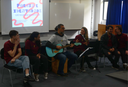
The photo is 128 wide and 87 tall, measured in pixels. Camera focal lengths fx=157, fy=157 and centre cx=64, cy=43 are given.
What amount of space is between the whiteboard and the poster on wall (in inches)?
18.0

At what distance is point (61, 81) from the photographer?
3.12 metres

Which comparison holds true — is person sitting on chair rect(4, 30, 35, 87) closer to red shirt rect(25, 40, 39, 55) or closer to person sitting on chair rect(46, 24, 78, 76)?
red shirt rect(25, 40, 39, 55)

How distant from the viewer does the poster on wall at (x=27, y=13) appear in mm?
4883

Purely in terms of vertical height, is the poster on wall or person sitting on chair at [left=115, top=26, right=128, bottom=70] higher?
the poster on wall

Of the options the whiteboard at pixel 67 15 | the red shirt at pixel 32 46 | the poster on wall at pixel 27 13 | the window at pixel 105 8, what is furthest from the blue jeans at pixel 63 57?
the window at pixel 105 8

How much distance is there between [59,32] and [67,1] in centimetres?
267

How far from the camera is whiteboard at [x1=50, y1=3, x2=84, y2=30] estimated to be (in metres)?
5.55

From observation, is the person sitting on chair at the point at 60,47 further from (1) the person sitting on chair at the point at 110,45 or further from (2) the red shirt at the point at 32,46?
(1) the person sitting on chair at the point at 110,45

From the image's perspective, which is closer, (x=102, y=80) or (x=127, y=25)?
(x=102, y=80)

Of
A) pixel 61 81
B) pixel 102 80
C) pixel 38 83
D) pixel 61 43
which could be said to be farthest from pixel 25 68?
pixel 102 80

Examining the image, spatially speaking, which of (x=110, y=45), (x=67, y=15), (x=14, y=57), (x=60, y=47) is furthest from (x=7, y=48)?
(x=67, y=15)

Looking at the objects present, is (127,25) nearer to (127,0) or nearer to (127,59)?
(127,0)

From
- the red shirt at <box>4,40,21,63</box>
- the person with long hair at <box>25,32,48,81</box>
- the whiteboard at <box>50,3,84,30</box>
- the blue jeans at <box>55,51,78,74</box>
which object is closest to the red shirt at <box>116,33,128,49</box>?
the blue jeans at <box>55,51,78,74</box>

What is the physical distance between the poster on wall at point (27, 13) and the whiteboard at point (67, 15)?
0.46 meters
